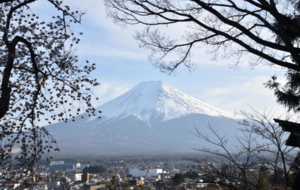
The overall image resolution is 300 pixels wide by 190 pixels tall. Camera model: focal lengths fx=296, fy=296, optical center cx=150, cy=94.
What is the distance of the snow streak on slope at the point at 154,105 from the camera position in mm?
138375

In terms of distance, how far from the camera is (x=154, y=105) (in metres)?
148

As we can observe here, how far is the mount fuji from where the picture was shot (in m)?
101

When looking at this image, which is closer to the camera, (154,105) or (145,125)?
(145,125)

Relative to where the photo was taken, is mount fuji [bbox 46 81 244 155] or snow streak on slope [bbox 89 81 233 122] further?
snow streak on slope [bbox 89 81 233 122]

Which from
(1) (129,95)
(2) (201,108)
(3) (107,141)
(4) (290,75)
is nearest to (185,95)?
(2) (201,108)

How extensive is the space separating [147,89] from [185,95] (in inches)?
818

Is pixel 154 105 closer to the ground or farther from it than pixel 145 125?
farther from it

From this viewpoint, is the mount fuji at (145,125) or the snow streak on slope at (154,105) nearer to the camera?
the mount fuji at (145,125)

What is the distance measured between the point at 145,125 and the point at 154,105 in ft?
83.9

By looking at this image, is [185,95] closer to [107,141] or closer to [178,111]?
[178,111]

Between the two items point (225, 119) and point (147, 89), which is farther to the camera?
point (147, 89)

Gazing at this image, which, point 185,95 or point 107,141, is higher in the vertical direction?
point 185,95

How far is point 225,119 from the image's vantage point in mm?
129250

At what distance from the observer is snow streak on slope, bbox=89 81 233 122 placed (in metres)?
138
